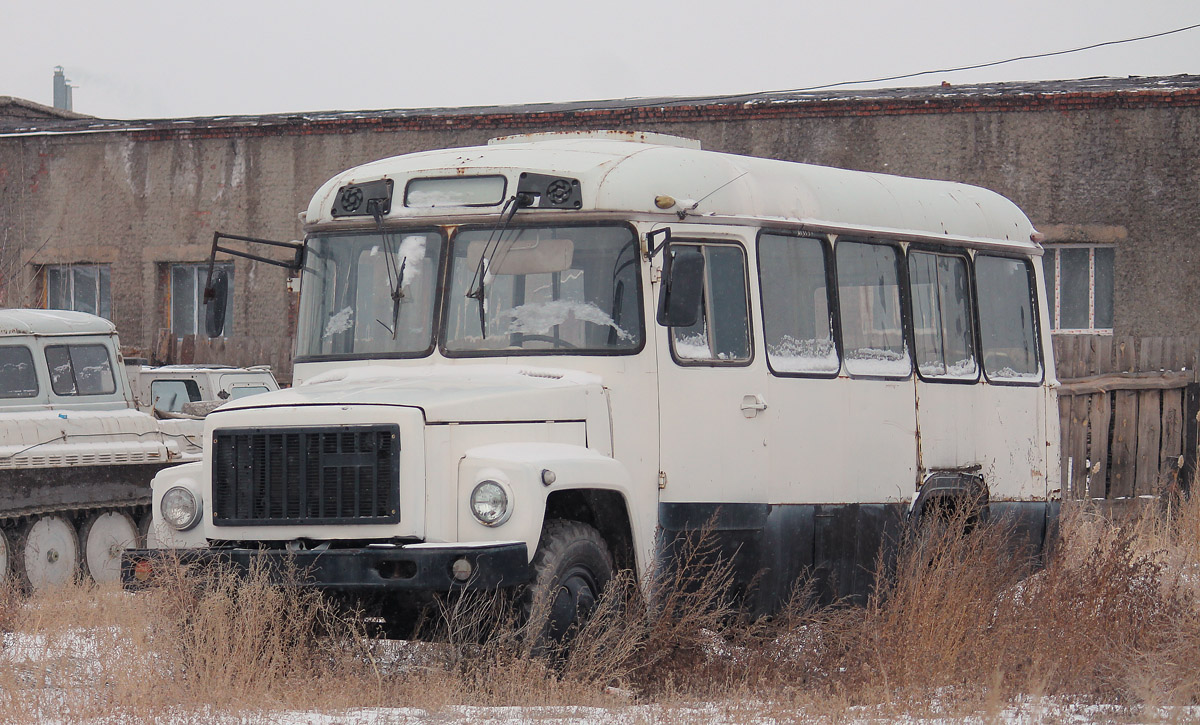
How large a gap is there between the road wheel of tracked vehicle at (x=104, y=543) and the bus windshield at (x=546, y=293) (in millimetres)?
7038

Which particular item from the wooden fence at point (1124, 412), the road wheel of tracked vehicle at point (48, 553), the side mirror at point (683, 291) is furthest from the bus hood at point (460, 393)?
the wooden fence at point (1124, 412)

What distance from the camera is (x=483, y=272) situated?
8281 millimetres

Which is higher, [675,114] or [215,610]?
[675,114]

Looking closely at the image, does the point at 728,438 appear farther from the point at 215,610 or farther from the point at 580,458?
the point at 215,610

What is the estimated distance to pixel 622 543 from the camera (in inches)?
319

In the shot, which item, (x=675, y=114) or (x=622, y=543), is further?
(x=675, y=114)

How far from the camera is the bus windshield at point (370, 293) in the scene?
8383mm

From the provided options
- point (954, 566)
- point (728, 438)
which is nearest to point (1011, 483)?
point (954, 566)

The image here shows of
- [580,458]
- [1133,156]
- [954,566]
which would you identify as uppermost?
[1133,156]

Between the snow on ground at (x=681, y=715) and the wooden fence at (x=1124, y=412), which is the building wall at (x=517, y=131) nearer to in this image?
the wooden fence at (x=1124, y=412)

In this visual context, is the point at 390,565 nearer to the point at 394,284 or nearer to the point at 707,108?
the point at 394,284

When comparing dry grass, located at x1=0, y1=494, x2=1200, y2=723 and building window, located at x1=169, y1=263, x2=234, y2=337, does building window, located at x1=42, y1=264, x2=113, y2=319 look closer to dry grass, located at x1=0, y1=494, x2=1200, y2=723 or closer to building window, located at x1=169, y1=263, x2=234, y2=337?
building window, located at x1=169, y1=263, x2=234, y2=337

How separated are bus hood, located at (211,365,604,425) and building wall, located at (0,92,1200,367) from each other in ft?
45.3

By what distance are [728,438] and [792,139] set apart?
1353 centimetres
